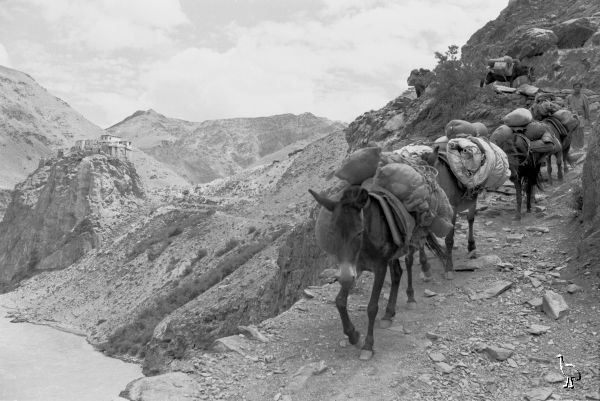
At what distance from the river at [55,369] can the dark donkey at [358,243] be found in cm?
2001

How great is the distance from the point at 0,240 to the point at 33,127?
64.5 metres

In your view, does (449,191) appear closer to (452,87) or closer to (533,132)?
(533,132)

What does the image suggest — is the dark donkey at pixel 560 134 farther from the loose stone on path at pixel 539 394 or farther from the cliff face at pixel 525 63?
the loose stone on path at pixel 539 394

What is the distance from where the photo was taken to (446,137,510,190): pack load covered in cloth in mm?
9164

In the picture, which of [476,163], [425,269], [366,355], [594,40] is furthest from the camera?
[594,40]

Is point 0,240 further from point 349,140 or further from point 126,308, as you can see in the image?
point 349,140

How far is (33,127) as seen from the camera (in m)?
130

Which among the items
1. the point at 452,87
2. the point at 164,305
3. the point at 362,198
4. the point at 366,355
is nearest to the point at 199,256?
the point at 164,305

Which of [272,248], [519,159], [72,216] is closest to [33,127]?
[72,216]

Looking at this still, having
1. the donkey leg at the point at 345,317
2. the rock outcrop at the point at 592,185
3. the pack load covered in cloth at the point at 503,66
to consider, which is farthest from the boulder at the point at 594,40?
the donkey leg at the point at 345,317

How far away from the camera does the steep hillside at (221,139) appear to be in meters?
156

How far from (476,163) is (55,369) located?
33.0 m

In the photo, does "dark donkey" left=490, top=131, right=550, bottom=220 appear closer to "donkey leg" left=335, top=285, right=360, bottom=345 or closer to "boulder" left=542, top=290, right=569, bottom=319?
"boulder" left=542, top=290, right=569, bottom=319

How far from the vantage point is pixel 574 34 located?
25422 millimetres
